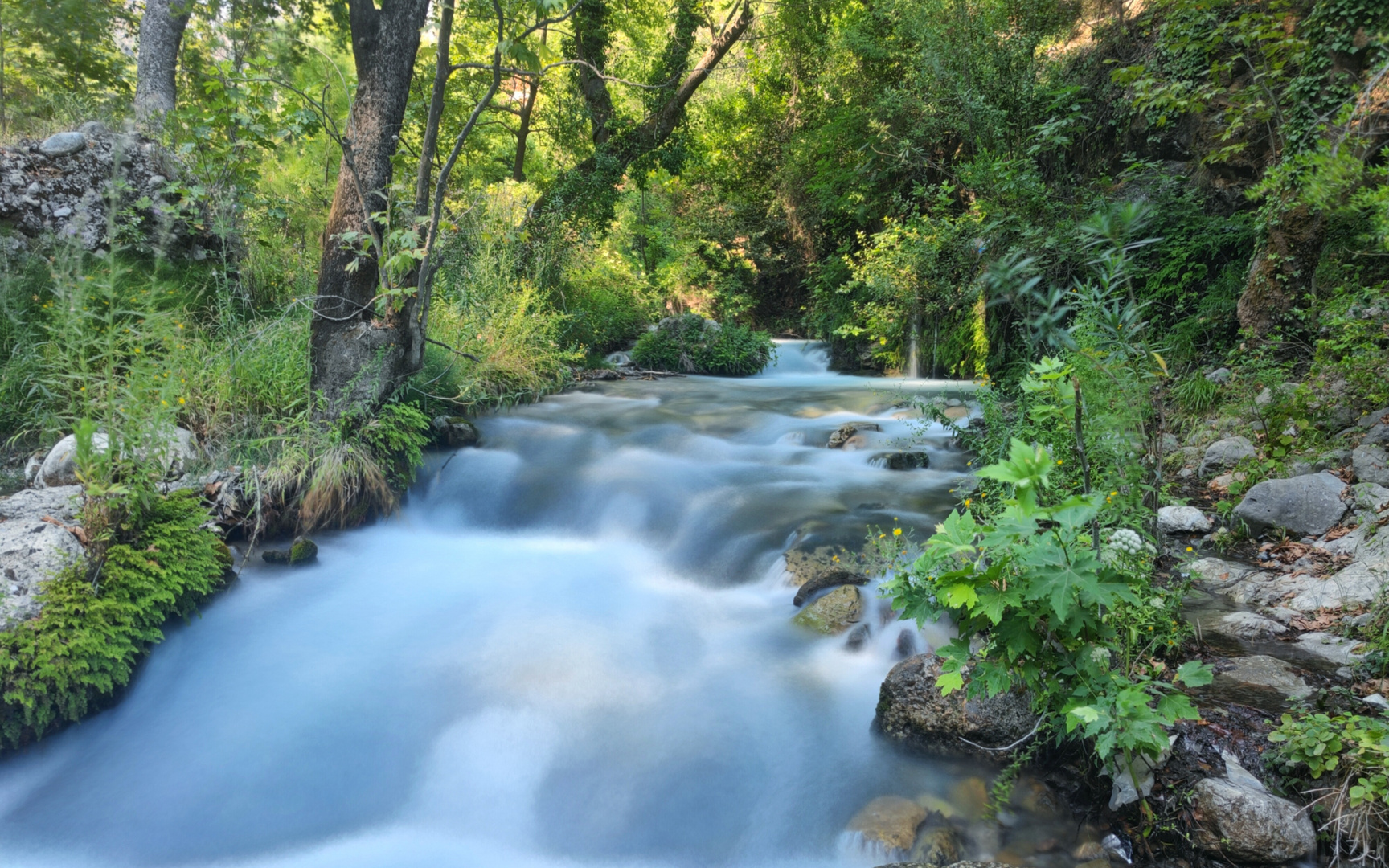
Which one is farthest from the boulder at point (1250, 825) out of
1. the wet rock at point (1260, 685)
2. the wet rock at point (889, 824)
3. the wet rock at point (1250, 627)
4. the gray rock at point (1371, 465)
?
the gray rock at point (1371, 465)

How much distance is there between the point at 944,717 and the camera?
310cm

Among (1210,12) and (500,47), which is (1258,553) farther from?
(500,47)

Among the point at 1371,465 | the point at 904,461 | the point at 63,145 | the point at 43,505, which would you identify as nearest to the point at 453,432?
the point at 43,505

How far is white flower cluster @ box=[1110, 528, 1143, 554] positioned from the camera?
280cm

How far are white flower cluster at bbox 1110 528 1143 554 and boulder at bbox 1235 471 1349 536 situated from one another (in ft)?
5.73

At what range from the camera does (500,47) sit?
4746 millimetres

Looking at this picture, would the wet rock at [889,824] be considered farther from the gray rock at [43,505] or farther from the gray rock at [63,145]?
the gray rock at [63,145]

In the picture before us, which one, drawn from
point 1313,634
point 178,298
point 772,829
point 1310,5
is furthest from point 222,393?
point 1310,5

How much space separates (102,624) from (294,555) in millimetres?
1292

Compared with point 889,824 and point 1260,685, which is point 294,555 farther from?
point 1260,685

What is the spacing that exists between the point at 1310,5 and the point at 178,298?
1016 centimetres

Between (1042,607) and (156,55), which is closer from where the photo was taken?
(1042,607)

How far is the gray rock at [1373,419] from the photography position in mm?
4484

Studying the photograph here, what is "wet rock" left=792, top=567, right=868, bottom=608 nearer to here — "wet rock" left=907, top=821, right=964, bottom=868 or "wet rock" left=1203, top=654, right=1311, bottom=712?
"wet rock" left=907, top=821, right=964, bottom=868
